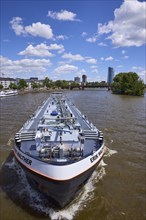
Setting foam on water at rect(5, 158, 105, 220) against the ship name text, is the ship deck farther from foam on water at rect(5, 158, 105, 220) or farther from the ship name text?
foam on water at rect(5, 158, 105, 220)

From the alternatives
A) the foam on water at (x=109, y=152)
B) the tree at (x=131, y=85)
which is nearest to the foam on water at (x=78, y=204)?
the foam on water at (x=109, y=152)

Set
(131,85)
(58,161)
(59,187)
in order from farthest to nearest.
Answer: (131,85) < (58,161) < (59,187)

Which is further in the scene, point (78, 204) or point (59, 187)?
point (78, 204)

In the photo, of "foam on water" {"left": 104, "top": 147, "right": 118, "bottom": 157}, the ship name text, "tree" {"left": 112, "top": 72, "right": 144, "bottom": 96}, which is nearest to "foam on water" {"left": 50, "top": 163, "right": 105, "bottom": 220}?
the ship name text

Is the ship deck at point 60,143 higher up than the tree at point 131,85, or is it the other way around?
the tree at point 131,85

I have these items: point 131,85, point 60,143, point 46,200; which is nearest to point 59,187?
point 60,143

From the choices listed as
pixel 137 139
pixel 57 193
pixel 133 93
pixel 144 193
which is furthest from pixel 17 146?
pixel 133 93

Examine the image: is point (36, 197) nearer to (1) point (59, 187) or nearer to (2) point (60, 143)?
(1) point (59, 187)

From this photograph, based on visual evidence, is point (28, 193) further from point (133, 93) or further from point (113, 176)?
point (133, 93)

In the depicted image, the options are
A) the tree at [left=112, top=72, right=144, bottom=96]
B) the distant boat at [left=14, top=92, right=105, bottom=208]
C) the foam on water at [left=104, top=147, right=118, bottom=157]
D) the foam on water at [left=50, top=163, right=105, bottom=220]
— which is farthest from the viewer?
the tree at [left=112, top=72, right=144, bottom=96]

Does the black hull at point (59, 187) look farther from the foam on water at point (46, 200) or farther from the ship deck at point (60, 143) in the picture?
the ship deck at point (60, 143)

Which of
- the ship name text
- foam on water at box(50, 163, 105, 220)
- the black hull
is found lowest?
foam on water at box(50, 163, 105, 220)

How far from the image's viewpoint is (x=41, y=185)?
1047 cm

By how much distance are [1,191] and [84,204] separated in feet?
16.5
